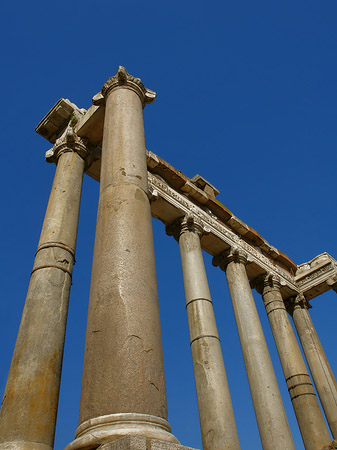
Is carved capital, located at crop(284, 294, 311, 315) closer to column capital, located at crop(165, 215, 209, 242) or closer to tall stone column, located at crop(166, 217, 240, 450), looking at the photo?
column capital, located at crop(165, 215, 209, 242)

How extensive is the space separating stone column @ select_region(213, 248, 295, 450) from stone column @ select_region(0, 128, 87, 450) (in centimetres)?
1111

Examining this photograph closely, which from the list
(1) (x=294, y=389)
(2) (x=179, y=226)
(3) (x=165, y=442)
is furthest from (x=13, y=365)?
(1) (x=294, y=389)

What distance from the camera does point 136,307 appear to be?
7.59 meters

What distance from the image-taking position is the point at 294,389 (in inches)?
875

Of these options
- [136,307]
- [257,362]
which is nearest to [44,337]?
[136,307]

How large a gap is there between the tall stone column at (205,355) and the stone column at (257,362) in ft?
10.1

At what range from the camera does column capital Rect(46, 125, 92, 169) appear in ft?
52.7

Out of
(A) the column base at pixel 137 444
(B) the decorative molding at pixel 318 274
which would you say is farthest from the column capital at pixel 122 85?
(B) the decorative molding at pixel 318 274

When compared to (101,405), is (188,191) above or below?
above

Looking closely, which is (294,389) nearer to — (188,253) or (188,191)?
(188,253)

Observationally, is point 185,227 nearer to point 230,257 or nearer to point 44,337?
point 230,257

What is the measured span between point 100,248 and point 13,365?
409 cm

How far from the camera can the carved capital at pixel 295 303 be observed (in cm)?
2762

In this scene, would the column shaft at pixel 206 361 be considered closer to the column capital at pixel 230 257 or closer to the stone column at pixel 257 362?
the stone column at pixel 257 362
